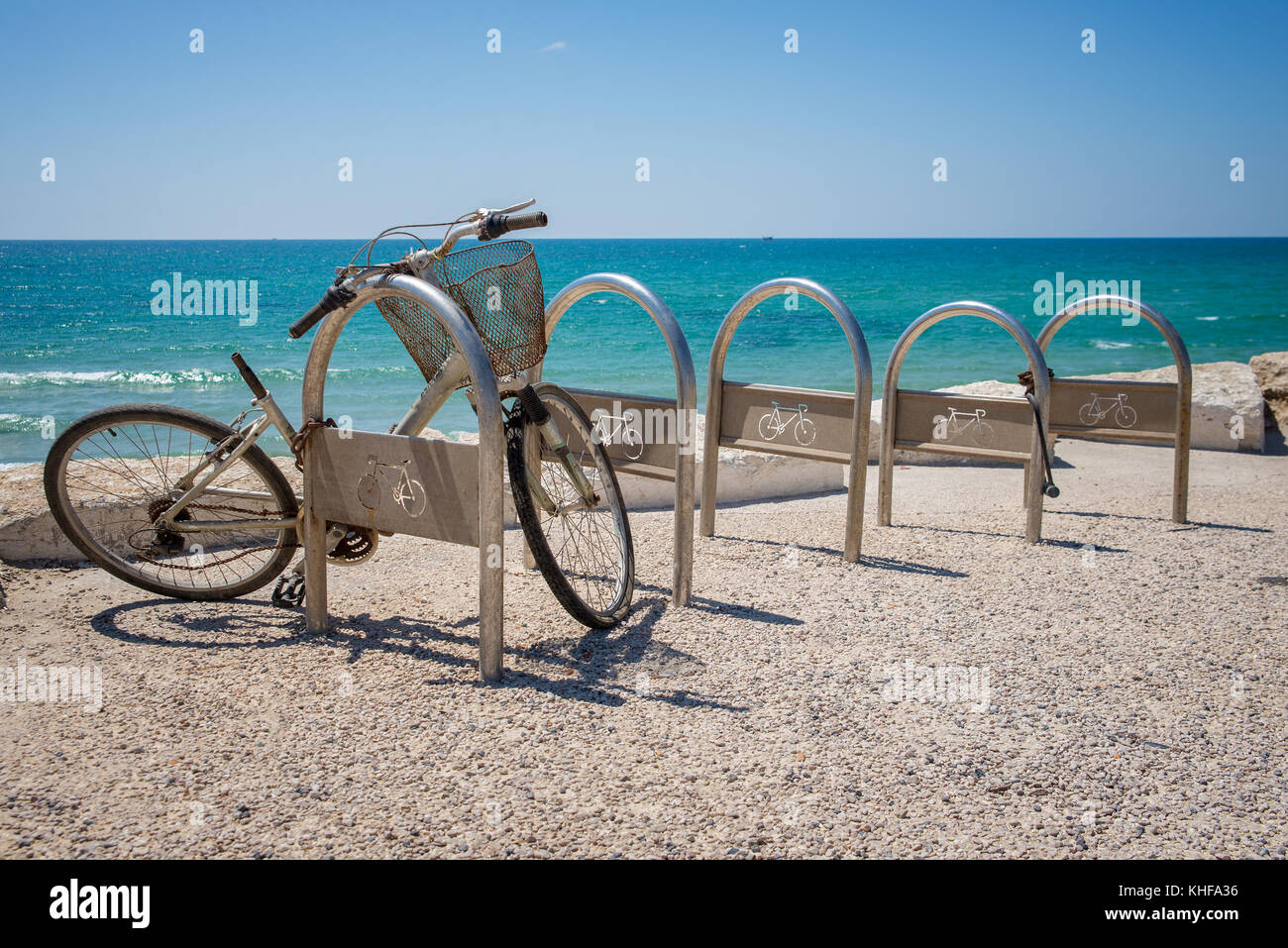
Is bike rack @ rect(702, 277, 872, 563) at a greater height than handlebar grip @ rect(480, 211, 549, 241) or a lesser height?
lesser

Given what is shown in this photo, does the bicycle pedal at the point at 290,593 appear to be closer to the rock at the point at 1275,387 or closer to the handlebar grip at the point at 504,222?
the handlebar grip at the point at 504,222

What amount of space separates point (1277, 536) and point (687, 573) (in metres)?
3.72

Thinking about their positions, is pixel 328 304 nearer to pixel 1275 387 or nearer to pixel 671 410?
pixel 671 410

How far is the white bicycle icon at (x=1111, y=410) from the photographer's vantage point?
19.6 ft

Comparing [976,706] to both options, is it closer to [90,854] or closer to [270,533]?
[90,854]

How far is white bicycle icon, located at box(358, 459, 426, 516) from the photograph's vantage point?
347 cm

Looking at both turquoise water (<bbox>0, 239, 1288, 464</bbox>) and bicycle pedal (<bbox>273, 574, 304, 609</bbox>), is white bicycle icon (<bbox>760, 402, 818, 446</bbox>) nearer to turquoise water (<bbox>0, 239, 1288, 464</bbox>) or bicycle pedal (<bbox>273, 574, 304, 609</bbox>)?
bicycle pedal (<bbox>273, 574, 304, 609</bbox>)

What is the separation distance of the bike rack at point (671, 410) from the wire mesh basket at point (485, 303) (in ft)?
1.05

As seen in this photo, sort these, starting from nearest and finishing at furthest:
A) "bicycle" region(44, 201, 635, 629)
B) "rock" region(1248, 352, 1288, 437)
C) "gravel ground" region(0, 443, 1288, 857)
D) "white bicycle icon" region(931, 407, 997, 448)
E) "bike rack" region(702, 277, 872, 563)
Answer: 1. "gravel ground" region(0, 443, 1288, 857)
2. "bicycle" region(44, 201, 635, 629)
3. "bike rack" region(702, 277, 872, 563)
4. "white bicycle icon" region(931, 407, 997, 448)
5. "rock" region(1248, 352, 1288, 437)

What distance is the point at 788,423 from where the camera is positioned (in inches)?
212

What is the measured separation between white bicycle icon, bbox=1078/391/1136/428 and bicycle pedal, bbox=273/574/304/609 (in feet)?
15.7

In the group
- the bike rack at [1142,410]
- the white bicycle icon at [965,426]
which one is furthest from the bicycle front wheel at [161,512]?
the bike rack at [1142,410]

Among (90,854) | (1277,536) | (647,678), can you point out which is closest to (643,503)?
(647,678)

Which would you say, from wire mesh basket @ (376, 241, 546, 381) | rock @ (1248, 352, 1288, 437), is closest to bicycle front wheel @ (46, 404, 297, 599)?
wire mesh basket @ (376, 241, 546, 381)
